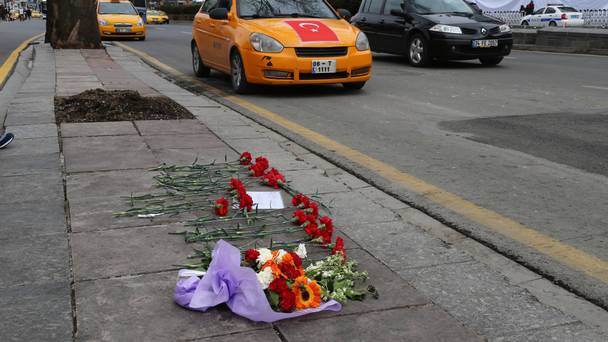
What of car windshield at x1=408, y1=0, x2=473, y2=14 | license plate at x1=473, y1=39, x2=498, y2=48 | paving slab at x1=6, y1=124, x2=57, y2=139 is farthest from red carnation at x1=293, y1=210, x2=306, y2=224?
car windshield at x1=408, y1=0, x2=473, y2=14

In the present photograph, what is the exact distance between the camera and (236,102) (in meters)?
8.86

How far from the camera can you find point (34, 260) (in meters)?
3.04

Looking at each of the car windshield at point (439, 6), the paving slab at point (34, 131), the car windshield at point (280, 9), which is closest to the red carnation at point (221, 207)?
the paving slab at point (34, 131)


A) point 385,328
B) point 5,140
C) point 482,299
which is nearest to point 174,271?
point 385,328

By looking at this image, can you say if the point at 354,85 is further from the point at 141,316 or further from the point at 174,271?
the point at 141,316

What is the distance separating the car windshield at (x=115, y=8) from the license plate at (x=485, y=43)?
1633 centimetres

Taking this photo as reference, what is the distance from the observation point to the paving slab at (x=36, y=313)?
2.38 metres

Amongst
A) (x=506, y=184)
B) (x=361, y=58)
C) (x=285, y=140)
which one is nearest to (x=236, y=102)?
(x=361, y=58)

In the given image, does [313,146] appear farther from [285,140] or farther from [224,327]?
[224,327]

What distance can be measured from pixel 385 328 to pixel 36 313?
1323 mm

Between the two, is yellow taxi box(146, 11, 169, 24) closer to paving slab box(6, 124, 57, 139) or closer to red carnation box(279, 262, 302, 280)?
paving slab box(6, 124, 57, 139)

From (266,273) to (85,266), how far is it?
87 cm

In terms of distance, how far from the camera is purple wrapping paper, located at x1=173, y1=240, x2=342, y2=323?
250 cm

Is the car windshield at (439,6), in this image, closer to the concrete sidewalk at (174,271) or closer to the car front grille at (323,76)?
the car front grille at (323,76)
